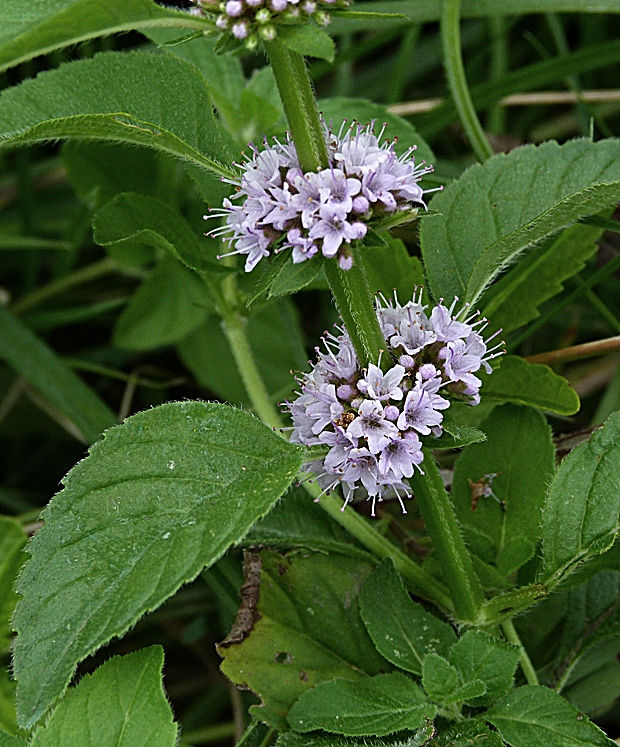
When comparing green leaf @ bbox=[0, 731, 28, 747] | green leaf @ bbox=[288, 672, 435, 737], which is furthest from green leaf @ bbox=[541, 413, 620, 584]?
green leaf @ bbox=[0, 731, 28, 747]

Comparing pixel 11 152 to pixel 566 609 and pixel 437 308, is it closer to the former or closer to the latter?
pixel 437 308

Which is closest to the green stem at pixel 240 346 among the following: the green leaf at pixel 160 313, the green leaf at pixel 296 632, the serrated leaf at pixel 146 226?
the serrated leaf at pixel 146 226

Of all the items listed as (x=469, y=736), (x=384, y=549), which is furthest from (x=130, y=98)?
→ (x=469, y=736)

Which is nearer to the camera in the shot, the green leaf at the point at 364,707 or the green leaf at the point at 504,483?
the green leaf at the point at 364,707

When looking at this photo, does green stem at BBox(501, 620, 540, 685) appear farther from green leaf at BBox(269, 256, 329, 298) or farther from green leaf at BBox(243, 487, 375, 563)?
green leaf at BBox(269, 256, 329, 298)

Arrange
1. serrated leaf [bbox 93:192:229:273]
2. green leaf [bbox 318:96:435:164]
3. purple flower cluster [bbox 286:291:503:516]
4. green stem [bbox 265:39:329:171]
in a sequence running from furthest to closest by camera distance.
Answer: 1. green leaf [bbox 318:96:435:164]
2. serrated leaf [bbox 93:192:229:273]
3. purple flower cluster [bbox 286:291:503:516]
4. green stem [bbox 265:39:329:171]

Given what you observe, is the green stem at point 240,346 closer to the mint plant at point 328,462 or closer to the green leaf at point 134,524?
the mint plant at point 328,462

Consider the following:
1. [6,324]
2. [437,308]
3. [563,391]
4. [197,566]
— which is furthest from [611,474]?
[6,324]
